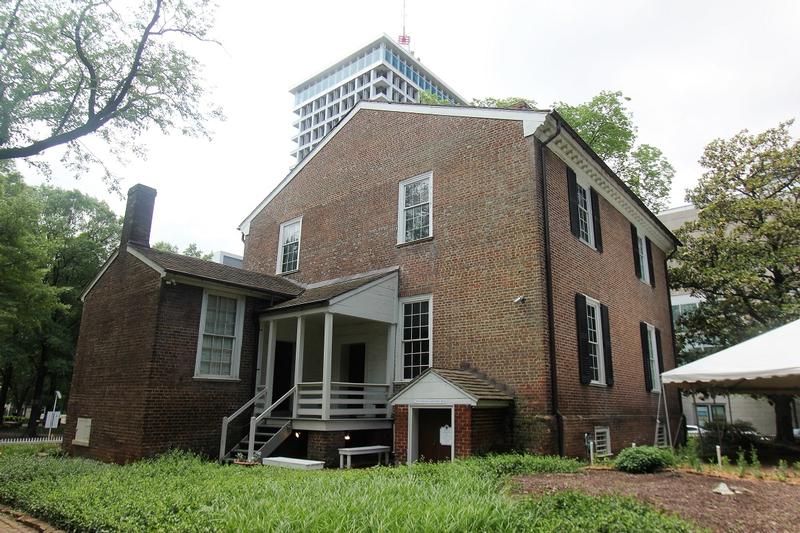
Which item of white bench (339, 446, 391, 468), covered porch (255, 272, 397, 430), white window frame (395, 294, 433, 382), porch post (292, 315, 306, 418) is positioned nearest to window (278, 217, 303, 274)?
covered porch (255, 272, 397, 430)

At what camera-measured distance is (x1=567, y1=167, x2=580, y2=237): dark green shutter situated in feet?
42.1

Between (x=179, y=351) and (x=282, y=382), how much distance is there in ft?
12.4

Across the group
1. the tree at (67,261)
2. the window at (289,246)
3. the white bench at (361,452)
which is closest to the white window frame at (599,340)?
the white bench at (361,452)

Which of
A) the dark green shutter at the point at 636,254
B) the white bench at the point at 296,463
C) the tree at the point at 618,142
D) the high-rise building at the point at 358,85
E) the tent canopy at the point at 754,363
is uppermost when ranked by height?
the high-rise building at the point at 358,85

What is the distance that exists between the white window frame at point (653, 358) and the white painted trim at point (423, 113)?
8728 millimetres

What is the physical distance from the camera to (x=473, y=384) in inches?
414

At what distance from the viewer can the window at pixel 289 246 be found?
17242 millimetres

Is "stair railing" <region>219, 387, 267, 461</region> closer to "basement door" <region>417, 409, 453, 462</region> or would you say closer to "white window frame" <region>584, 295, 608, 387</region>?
"basement door" <region>417, 409, 453, 462</region>

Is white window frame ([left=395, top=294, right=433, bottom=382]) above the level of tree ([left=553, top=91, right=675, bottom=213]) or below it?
below

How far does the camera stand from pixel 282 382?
15.0 m

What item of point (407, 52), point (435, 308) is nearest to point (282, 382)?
point (435, 308)

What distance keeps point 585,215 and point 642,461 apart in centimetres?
709

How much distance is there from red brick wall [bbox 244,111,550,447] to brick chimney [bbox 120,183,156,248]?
181 inches

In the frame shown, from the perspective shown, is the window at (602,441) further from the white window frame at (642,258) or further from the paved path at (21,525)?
the paved path at (21,525)
